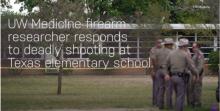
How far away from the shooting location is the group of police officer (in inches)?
635

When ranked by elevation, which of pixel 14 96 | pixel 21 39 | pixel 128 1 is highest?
pixel 128 1

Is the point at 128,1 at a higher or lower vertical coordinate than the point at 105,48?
higher

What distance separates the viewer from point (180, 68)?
16141mm

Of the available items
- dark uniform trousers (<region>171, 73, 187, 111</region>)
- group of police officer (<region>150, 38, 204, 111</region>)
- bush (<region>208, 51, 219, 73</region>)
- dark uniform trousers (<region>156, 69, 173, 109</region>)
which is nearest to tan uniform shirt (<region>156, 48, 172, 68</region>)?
group of police officer (<region>150, 38, 204, 111</region>)

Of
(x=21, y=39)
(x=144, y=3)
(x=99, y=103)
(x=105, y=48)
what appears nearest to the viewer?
(x=99, y=103)

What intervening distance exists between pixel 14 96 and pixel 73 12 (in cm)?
376

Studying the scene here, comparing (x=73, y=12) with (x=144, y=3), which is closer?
(x=73, y=12)

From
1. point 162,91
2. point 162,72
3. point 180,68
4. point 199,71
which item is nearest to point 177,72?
point 180,68

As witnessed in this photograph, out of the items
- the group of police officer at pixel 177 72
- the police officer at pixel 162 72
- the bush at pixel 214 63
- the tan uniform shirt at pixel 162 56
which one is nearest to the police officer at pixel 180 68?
the group of police officer at pixel 177 72

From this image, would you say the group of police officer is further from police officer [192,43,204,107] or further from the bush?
the bush

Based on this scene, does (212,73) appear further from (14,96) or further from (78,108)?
(78,108)

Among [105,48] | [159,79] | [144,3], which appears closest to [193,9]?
[105,48]

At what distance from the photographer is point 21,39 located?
1389 inches

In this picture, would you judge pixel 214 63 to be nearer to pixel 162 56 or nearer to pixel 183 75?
pixel 162 56
